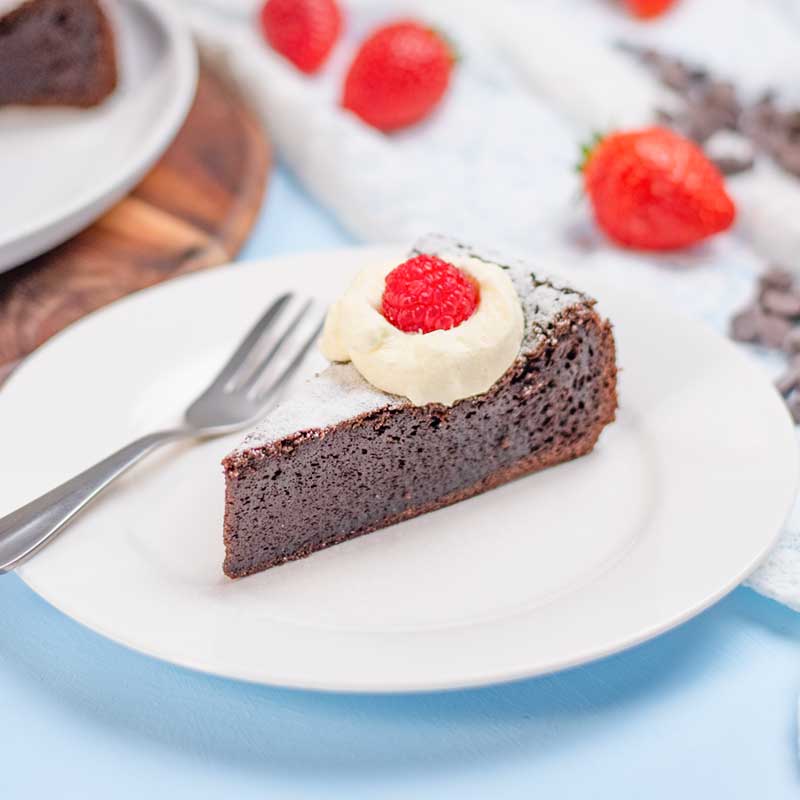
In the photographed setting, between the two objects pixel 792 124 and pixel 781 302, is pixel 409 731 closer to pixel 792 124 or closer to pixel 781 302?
pixel 781 302

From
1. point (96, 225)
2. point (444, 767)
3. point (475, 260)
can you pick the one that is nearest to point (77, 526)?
point (444, 767)

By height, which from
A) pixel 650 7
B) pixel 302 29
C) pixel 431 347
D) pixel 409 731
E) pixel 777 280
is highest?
pixel 431 347

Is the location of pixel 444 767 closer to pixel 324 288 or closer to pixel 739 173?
pixel 324 288

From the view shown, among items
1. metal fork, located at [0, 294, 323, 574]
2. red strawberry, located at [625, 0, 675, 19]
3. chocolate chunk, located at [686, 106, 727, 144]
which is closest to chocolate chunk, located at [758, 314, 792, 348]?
chocolate chunk, located at [686, 106, 727, 144]

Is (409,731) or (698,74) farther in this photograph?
(698,74)

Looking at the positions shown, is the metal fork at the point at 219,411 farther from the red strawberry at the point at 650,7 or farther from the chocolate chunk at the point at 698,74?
the red strawberry at the point at 650,7

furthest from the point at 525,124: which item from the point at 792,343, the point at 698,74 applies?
the point at 792,343

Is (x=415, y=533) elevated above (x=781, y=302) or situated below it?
above
